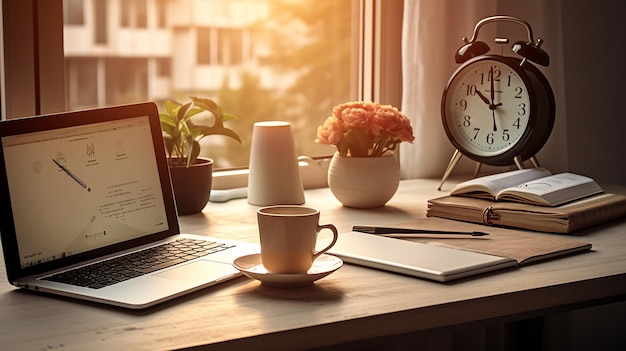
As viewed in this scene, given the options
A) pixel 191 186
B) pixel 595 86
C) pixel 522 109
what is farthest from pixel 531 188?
pixel 595 86

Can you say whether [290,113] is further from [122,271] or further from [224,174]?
[122,271]

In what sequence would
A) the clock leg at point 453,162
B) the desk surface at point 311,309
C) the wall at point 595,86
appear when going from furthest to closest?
the wall at point 595,86
the clock leg at point 453,162
the desk surface at point 311,309

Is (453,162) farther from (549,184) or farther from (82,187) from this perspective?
(82,187)

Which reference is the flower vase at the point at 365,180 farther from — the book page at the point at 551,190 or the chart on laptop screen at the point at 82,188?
the chart on laptop screen at the point at 82,188

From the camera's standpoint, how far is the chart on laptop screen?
118 centimetres

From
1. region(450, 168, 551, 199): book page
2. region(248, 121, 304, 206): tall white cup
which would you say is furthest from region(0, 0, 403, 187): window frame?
region(450, 168, 551, 199): book page

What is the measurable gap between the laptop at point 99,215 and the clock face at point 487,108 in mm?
773

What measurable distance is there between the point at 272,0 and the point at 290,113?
0.28 meters

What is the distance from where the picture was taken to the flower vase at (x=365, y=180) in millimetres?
1724

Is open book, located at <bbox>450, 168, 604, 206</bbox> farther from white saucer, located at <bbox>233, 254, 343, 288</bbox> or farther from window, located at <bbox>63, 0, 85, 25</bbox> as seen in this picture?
window, located at <bbox>63, 0, 85, 25</bbox>

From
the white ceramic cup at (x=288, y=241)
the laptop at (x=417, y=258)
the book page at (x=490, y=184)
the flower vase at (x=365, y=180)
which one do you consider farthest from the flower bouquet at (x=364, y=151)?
the white ceramic cup at (x=288, y=241)

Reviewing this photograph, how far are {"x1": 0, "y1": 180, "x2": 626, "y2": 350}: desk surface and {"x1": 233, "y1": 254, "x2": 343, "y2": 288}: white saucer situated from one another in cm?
1

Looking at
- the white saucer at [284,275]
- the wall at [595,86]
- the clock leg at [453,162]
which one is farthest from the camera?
the wall at [595,86]

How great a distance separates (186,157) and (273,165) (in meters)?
0.17
